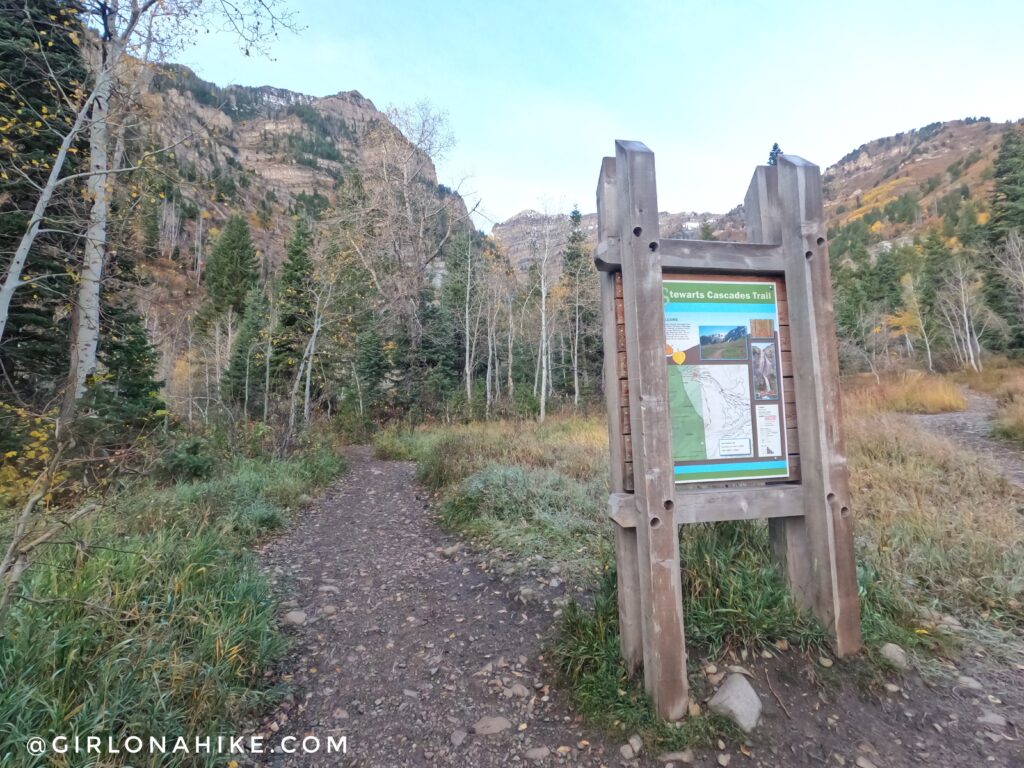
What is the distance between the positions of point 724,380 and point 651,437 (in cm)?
61

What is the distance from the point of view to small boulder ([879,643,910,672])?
245 cm

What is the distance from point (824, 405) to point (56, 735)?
378cm

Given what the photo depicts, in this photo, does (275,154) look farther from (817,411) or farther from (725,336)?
(817,411)

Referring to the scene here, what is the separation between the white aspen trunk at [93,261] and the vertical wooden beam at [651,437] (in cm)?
855

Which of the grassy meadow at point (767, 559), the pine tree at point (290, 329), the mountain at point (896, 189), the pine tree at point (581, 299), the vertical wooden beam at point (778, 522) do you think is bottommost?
the grassy meadow at point (767, 559)

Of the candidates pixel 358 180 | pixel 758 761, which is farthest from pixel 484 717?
pixel 358 180

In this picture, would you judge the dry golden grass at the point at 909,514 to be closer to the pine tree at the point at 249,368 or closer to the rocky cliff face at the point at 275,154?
the rocky cliff face at the point at 275,154

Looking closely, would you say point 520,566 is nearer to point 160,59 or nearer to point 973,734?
point 973,734

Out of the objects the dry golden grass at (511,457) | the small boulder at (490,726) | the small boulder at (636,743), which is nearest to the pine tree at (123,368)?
the dry golden grass at (511,457)

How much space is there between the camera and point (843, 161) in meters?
186

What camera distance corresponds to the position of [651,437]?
2.25 m

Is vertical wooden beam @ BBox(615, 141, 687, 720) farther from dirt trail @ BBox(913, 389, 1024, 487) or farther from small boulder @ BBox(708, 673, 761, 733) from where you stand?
dirt trail @ BBox(913, 389, 1024, 487)

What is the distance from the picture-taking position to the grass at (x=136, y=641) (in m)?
1.92

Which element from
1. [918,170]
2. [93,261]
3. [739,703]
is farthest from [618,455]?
[918,170]
